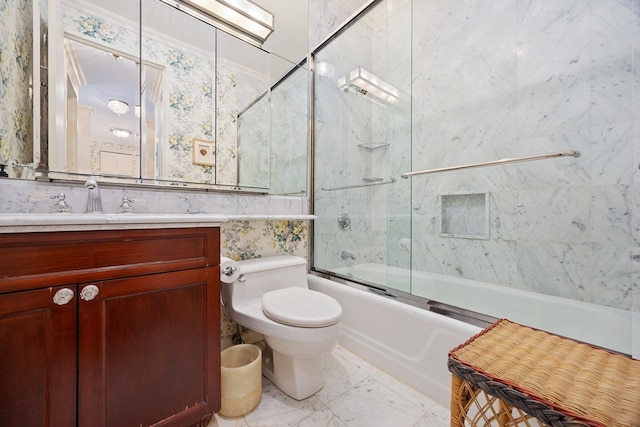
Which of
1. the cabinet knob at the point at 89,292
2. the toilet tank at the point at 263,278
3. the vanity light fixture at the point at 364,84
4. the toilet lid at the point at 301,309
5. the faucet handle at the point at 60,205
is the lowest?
the toilet lid at the point at 301,309

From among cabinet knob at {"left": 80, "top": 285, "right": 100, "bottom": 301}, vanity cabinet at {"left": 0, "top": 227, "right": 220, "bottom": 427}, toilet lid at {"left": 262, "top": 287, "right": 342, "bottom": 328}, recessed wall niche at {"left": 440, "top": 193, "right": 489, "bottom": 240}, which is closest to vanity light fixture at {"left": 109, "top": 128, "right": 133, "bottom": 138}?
vanity cabinet at {"left": 0, "top": 227, "right": 220, "bottom": 427}

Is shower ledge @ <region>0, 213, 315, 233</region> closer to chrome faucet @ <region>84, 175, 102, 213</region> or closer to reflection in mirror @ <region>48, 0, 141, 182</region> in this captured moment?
chrome faucet @ <region>84, 175, 102, 213</region>

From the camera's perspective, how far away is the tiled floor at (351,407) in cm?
102

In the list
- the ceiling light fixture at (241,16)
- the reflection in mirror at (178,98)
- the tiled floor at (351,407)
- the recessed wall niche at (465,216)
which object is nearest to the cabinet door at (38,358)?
the tiled floor at (351,407)

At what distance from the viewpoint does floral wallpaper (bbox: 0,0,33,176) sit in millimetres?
889

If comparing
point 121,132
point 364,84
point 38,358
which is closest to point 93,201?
point 121,132

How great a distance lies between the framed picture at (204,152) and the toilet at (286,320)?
61 centimetres

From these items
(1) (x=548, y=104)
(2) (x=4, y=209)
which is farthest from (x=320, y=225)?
(1) (x=548, y=104)

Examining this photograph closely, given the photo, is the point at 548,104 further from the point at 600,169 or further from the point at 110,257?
the point at 110,257

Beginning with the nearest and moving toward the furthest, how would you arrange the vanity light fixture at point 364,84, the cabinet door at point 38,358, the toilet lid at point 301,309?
the cabinet door at point 38,358, the toilet lid at point 301,309, the vanity light fixture at point 364,84

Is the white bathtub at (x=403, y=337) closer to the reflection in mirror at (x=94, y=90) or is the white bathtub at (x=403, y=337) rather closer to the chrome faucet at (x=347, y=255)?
the chrome faucet at (x=347, y=255)

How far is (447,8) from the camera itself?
195 centimetres

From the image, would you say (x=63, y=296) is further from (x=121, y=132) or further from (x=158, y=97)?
(x=158, y=97)

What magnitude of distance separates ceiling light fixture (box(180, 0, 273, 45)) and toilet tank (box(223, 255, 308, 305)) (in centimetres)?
143
